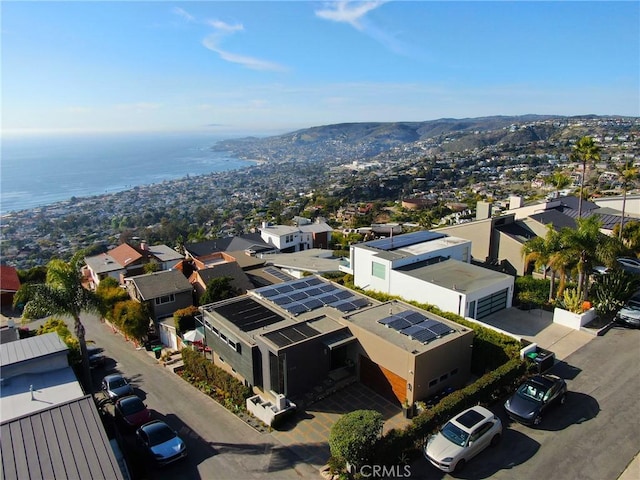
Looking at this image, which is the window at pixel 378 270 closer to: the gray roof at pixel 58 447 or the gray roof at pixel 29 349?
the gray roof at pixel 29 349

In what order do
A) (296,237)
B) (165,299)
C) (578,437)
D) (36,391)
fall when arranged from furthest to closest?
(296,237)
(165,299)
(36,391)
(578,437)

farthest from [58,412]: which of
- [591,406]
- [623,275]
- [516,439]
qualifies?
[623,275]

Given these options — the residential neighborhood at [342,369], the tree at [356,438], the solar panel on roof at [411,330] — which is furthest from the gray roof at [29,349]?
the solar panel on roof at [411,330]

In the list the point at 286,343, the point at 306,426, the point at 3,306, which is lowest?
the point at 3,306

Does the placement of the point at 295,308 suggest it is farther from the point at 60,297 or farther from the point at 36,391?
the point at 36,391

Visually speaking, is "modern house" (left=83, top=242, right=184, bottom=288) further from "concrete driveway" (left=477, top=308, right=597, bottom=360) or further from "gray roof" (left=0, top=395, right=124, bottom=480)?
"concrete driveway" (left=477, top=308, right=597, bottom=360)

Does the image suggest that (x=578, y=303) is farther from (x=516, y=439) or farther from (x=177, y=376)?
(x=177, y=376)

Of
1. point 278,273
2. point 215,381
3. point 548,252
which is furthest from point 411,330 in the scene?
point 278,273
